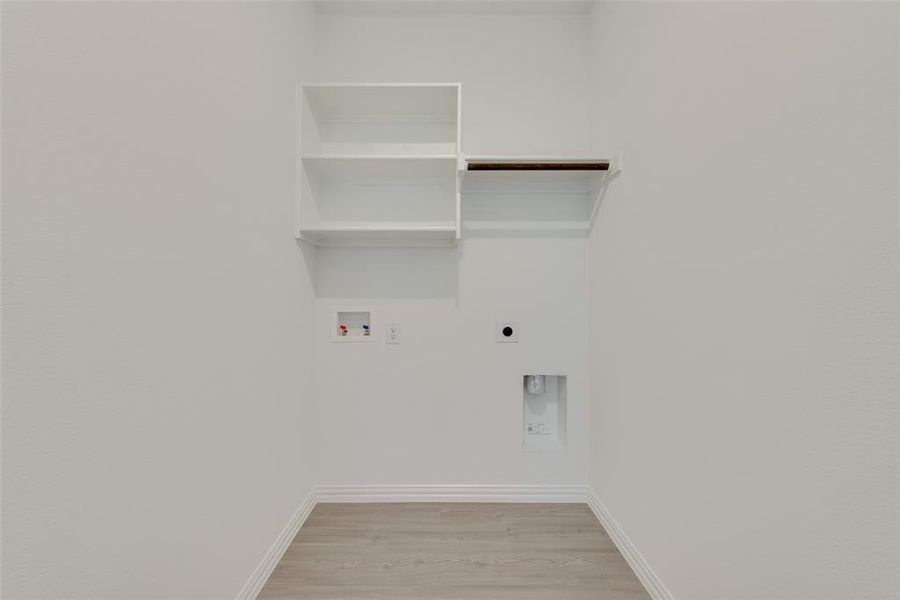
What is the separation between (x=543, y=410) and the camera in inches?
90.7

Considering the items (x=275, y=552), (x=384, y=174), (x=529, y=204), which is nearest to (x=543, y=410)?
(x=529, y=204)

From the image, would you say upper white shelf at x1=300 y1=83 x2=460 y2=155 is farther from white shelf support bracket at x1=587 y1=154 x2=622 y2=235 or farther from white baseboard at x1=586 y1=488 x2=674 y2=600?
white baseboard at x1=586 y1=488 x2=674 y2=600

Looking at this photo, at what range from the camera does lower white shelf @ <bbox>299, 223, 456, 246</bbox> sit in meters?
1.92

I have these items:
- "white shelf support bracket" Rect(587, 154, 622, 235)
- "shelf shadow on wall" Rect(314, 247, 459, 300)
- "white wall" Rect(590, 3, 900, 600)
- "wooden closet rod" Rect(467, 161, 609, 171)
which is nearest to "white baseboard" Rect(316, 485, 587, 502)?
"white wall" Rect(590, 3, 900, 600)

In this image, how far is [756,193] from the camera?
985mm

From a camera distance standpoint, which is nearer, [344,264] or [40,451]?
[40,451]

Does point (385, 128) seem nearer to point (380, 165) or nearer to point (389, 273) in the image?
point (380, 165)

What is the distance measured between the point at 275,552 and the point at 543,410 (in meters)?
1.52

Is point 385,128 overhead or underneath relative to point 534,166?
overhead

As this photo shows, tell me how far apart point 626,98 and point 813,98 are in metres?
1.01

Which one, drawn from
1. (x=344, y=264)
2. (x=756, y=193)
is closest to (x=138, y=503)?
(x=344, y=264)

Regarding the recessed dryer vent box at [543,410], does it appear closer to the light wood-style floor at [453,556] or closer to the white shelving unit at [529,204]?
the light wood-style floor at [453,556]

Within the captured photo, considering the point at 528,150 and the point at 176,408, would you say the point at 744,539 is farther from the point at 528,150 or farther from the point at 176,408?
the point at 528,150

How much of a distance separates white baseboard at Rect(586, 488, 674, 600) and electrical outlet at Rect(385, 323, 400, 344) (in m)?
1.37
